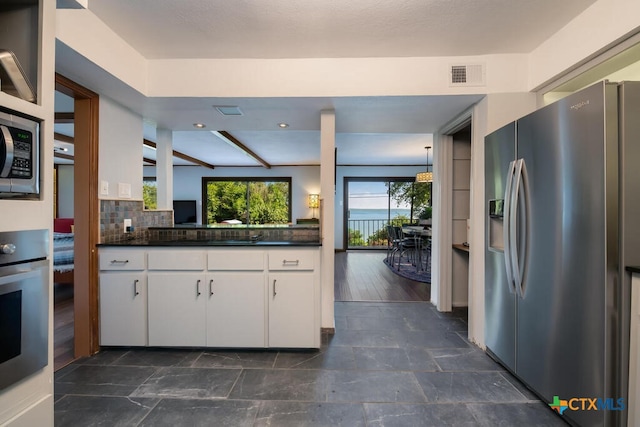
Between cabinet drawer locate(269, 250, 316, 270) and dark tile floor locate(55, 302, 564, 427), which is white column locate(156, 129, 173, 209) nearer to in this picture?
dark tile floor locate(55, 302, 564, 427)

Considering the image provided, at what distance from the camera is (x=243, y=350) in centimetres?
227

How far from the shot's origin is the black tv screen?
7.73m

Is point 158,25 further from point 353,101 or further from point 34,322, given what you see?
point 34,322

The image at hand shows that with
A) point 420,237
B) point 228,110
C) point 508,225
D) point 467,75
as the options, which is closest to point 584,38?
point 467,75

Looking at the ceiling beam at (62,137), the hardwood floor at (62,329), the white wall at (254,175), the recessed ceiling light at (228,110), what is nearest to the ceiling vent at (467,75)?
the recessed ceiling light at (228,110)

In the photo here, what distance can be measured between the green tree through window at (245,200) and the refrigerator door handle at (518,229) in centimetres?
659

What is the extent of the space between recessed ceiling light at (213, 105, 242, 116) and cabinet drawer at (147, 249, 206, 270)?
1.32 m

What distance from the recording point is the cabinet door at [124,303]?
7.20ft

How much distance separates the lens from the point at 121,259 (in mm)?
2197

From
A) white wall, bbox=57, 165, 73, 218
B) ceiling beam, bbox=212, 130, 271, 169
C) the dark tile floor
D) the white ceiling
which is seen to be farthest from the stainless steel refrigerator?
white wall, bbox=57, 165, 73, 218

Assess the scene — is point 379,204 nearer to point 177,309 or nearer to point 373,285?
point 373,285

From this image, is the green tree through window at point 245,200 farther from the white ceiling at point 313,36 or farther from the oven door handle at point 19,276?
the oven door handle at point 19,276

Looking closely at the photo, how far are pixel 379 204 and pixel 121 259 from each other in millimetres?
6554

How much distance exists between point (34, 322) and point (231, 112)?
7.12 feet
